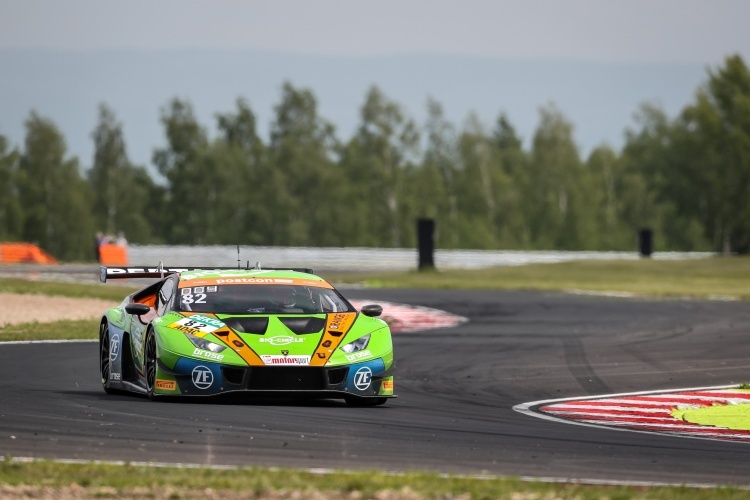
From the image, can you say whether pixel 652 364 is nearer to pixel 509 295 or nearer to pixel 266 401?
pixel 266 401

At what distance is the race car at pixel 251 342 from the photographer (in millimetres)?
12031

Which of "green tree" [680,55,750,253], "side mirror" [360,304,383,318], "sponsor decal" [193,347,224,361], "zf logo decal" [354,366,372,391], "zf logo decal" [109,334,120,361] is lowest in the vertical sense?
"zf logo decal" [354,366,372,391]

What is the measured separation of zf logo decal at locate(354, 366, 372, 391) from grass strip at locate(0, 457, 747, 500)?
13.1 ft

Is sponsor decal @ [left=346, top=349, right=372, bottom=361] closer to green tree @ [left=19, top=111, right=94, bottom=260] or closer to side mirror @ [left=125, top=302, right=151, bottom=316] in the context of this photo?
side mirror @ [left=125, top=302, right=151, bottom=316]

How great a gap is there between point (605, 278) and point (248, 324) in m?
36.6

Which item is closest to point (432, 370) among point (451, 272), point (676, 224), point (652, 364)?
point (652, 364)

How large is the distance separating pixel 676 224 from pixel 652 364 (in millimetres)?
90679

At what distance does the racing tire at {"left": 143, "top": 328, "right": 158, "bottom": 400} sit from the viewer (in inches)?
488

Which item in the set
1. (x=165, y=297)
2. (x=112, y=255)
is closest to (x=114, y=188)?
(x=112, y=255)

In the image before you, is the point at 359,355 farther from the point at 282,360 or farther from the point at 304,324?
the point at 282,360

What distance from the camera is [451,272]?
4884cm

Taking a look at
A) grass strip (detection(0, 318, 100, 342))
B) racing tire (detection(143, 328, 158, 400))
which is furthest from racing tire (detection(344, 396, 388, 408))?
grass strip (detection(0, 318, 100, 342))

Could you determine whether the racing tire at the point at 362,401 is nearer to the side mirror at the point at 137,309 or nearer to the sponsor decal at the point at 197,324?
the sponsor decal at the point at 197,324

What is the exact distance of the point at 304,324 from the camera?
12547 mm
